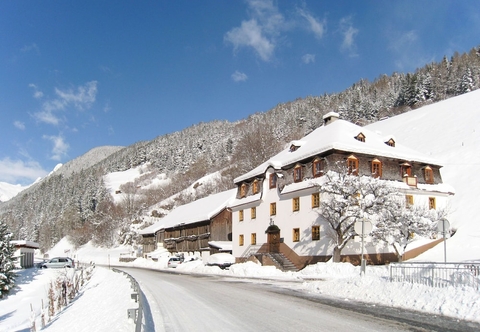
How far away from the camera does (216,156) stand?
14212 centimetres

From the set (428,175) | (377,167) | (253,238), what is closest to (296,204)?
(377,167)

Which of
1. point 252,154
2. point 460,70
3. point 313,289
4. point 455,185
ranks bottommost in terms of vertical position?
point 313,289

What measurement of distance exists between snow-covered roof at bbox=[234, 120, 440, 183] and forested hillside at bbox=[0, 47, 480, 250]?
101 ft

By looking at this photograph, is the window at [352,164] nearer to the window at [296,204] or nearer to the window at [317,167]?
the window at [317,167]

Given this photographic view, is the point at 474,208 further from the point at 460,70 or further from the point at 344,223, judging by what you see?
the point at 460,70

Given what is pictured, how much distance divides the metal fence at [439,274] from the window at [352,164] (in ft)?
47.5

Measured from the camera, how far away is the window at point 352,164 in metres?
31.0

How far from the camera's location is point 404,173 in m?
34.7

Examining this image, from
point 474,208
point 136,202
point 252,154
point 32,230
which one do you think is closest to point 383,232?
point 474,208

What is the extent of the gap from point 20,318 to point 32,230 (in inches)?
5166

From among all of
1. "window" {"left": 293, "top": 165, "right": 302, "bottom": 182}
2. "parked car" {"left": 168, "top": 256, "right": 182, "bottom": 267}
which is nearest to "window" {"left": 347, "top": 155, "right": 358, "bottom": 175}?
"window" {"left": 293, "top": 165, "right": 302, "bottom": 182}

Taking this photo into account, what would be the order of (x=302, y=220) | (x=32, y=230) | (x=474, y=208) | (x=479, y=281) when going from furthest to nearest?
(x=32, y=230) < (x=474, y=208) < (x=302, y=220) < (x=479, y=281)

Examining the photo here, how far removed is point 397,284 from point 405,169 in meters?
22.1

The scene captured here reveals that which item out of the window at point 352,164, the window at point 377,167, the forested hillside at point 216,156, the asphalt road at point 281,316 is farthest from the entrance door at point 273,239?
the forested hillside at point 216,156
